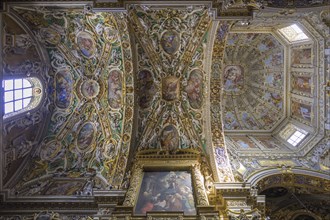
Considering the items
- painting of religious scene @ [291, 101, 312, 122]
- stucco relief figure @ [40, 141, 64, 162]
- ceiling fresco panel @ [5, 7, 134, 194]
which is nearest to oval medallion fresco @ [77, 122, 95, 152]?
ceiling fresco panel @ [5, 7, 134, 194]

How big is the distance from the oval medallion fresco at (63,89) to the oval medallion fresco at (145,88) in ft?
11.3

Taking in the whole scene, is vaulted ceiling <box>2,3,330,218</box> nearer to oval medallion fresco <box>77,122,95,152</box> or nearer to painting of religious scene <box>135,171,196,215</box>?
oval medallion fresco <box>77,122,95,152</box>

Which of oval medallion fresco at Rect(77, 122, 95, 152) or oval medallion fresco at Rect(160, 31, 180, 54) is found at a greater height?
oval medallion fresco at Rect(160, 31, 180, 54)

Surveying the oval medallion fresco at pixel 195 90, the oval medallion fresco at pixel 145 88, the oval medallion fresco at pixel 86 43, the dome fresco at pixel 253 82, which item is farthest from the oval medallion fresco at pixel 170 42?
the dome fresco at pixel 253 82

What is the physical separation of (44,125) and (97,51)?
434 cm

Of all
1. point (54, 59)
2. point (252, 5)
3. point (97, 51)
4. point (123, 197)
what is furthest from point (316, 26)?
point (54, 59)

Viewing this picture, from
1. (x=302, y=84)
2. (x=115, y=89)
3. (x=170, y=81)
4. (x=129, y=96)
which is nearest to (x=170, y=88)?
(x=170, y=81)

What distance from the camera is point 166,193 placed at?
1120cm

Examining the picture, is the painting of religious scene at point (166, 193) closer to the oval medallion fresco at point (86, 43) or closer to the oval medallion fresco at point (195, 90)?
the oval medallion fresco at point (195, 90)

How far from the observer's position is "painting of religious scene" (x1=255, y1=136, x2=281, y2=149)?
15576 millimetres

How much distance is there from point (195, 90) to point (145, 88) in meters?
2.46

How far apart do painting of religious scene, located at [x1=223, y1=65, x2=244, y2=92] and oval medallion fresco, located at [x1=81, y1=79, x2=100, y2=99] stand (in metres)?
8.51

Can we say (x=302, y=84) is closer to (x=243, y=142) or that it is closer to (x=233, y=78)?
(x=233, y=78)

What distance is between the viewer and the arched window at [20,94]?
12047 millimetres
